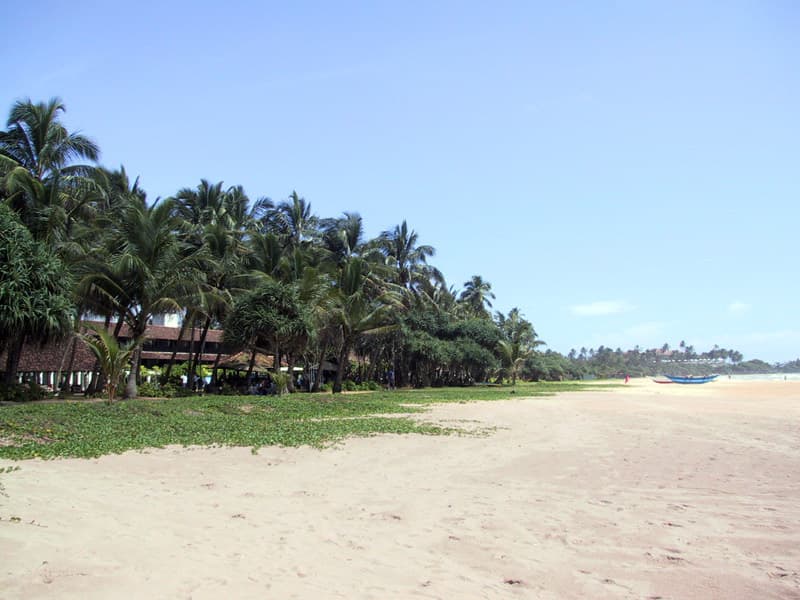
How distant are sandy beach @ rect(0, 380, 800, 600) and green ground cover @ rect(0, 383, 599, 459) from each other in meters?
0.87

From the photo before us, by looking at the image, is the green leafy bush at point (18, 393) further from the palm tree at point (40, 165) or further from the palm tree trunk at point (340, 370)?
the palm tree trunk at point (340, 370)

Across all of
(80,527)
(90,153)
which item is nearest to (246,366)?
(90,153)

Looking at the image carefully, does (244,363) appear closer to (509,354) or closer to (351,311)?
(351,311)

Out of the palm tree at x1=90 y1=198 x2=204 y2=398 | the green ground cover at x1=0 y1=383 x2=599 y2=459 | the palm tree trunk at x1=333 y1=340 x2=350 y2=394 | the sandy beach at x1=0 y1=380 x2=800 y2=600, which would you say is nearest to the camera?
the sandy beach at x1=0 y1=380 x2=800 y2=600

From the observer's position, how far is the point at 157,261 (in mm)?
23406

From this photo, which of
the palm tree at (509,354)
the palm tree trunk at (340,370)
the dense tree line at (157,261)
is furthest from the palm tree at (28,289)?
the palm tree at (509,354)

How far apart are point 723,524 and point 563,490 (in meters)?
2.21

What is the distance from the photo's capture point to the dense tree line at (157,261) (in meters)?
19.9

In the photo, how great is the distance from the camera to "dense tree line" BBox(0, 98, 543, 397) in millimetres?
19938

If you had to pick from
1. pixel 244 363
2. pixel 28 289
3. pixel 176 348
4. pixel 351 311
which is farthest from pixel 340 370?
pixel 28 289

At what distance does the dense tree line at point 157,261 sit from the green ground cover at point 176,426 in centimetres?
314

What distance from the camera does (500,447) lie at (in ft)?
41.0

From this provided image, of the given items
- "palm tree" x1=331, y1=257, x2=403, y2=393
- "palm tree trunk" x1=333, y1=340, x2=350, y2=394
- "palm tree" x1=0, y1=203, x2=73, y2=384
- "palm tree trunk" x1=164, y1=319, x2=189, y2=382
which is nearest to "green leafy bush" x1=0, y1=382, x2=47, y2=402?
"palm tree" x1=0, y1=203, x2=73, y2=384

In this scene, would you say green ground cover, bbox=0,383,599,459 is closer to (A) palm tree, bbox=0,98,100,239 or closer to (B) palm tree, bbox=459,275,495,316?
(A) palm tree, bbox=0,98,100,239
